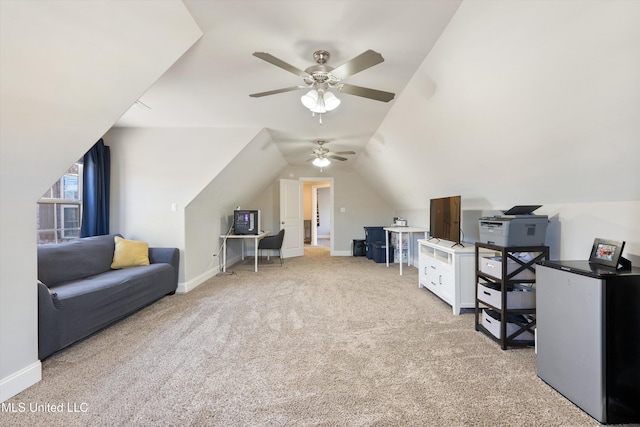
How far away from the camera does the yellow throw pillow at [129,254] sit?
3.53 m

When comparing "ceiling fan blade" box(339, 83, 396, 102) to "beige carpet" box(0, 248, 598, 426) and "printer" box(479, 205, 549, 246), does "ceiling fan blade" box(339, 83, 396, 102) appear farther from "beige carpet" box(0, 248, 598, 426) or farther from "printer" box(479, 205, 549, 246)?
"beige carpet" box(0, 248, 598, 426)

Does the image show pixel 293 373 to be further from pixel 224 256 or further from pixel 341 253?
pixel 341 253

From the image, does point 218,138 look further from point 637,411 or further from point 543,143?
point 637,411

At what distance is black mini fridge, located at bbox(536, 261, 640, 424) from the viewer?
1.52 meters

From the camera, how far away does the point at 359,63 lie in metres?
1.80

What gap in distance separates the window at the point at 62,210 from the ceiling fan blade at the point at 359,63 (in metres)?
3.81

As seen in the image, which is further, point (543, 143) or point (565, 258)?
point (565, 258)

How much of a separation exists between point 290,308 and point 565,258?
→ 111 inches

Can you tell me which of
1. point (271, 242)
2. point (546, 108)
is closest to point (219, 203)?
point (271, 242)

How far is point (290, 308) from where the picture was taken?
3.37 meters

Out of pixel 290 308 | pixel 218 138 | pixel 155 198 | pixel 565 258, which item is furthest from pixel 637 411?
pixel 155 198

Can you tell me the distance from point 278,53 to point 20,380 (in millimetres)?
2919

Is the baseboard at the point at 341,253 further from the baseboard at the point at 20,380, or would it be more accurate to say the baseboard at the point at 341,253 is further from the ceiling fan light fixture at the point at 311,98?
the baseboard at the point at 20,380

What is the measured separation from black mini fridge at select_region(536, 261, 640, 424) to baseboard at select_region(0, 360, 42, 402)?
3.51m
